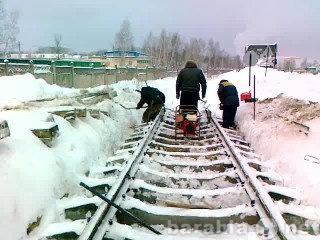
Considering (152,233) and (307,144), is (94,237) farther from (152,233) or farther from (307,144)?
(307,144)

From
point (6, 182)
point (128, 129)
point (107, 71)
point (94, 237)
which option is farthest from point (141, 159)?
point (107, 71)

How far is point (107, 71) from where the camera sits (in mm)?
27172

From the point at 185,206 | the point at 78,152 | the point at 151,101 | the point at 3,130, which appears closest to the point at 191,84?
the point at 151,101

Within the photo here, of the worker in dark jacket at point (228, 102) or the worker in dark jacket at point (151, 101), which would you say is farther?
the worker in dark jacket at point (151, 101)

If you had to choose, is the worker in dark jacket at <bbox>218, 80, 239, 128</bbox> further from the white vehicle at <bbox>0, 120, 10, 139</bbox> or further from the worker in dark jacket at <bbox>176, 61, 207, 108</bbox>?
the white vehicle at <bbox>0, 120, 10, 139</bbox>

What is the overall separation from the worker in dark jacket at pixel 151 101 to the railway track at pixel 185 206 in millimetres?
→ 5337

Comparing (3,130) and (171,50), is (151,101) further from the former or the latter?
(171,50)

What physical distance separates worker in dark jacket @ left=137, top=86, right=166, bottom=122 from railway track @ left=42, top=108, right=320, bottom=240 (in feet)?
17.5

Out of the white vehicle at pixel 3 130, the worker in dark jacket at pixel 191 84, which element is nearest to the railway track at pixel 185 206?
the white vehicle at pixel 3 130

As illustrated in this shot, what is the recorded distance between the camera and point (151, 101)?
41.1 ft

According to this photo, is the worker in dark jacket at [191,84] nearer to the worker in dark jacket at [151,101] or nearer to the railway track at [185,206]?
the worker in dark jacket at [151,101]

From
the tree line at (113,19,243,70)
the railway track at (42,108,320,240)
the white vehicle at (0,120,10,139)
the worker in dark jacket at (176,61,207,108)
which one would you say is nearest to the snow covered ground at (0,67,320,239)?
the white vehicle at (0,120,10,139)

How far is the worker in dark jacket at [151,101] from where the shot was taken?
12.4 meters

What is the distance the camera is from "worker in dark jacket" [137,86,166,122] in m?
12.4
